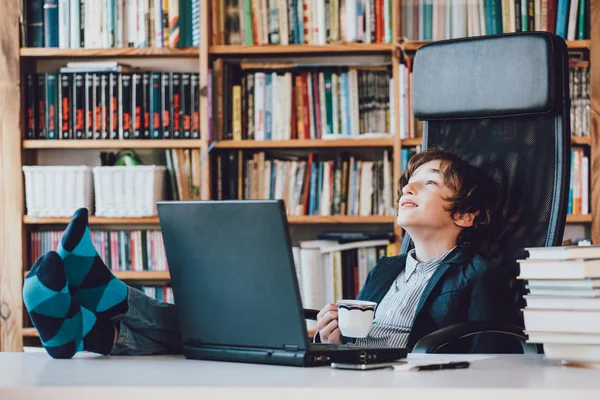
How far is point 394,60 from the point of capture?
330 cm

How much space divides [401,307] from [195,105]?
1643 millimetres

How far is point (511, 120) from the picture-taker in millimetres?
2238

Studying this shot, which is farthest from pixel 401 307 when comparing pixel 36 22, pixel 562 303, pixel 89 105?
pixel 36 22

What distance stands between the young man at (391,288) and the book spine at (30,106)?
1.75m

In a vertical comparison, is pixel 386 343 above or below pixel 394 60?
below

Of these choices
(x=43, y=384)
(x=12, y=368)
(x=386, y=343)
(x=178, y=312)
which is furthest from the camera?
(x=386, y=343)

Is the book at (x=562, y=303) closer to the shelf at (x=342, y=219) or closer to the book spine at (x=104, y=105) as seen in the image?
the shelf at (x=342, y=219)

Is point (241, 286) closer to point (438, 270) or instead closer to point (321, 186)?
point (438, 270)

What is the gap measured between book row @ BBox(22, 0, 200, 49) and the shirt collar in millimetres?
1573

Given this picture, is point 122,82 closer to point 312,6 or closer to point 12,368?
point 312,6

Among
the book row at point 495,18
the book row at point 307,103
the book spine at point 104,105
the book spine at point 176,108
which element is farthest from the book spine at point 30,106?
the book row at point 495,18

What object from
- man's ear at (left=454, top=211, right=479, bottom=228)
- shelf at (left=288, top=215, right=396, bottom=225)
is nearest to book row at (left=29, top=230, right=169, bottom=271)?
shelf at (left=288, top=215, right=396, bottom=225)

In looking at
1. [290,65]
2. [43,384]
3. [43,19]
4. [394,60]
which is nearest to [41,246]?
[43,19]

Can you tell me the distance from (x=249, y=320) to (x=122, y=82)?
7.35 feet
